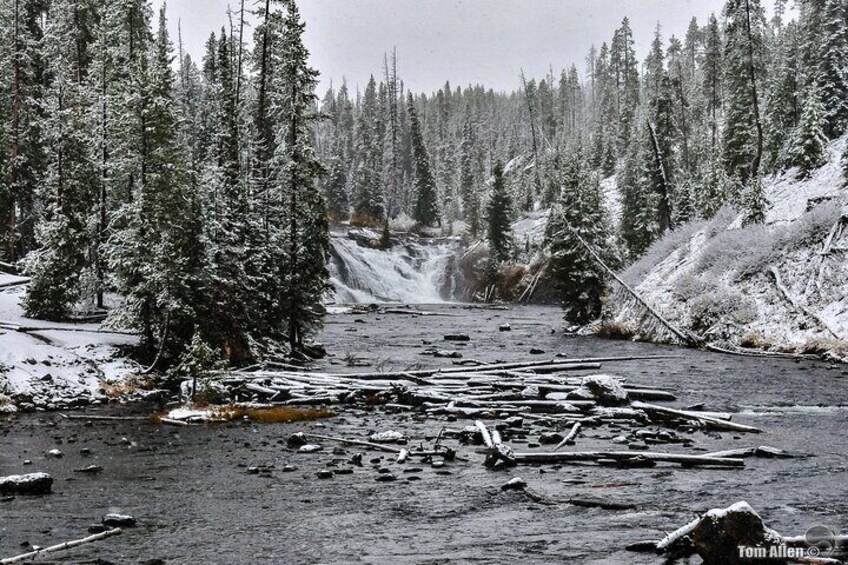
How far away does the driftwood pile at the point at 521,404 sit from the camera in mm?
13148

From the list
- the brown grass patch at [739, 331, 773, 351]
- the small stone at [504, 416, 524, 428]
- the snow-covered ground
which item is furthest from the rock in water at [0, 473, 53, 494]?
the brown grass patch at [739, 331, 773, 351]

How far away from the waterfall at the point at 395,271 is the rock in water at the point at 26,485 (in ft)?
188

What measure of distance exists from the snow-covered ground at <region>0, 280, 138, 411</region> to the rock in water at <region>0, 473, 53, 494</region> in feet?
29.0

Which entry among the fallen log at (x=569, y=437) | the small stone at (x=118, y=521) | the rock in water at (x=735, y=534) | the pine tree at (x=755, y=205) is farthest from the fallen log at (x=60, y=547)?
the pine tree at (x=755, y=205)

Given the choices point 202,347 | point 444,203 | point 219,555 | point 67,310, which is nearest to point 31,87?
point 67,310

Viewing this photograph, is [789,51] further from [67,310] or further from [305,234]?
[67,310]

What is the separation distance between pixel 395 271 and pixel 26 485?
2669 inches

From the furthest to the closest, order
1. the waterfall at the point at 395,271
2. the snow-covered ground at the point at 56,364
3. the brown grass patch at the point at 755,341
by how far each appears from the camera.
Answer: the waterfall at the point at 395,271, the brown grass patch at the point at 755,341, the snow-covered ground at the point at 56,364

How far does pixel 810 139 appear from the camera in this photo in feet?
144

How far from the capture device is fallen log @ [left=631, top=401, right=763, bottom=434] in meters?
15.2

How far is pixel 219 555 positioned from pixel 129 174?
68.2 ft

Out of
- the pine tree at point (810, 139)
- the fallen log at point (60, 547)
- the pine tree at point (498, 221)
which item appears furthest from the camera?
the pine tree at point (498, 221)

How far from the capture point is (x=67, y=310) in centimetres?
2850

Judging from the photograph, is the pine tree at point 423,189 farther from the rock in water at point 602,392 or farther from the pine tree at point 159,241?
the rock in water at point 602,392
